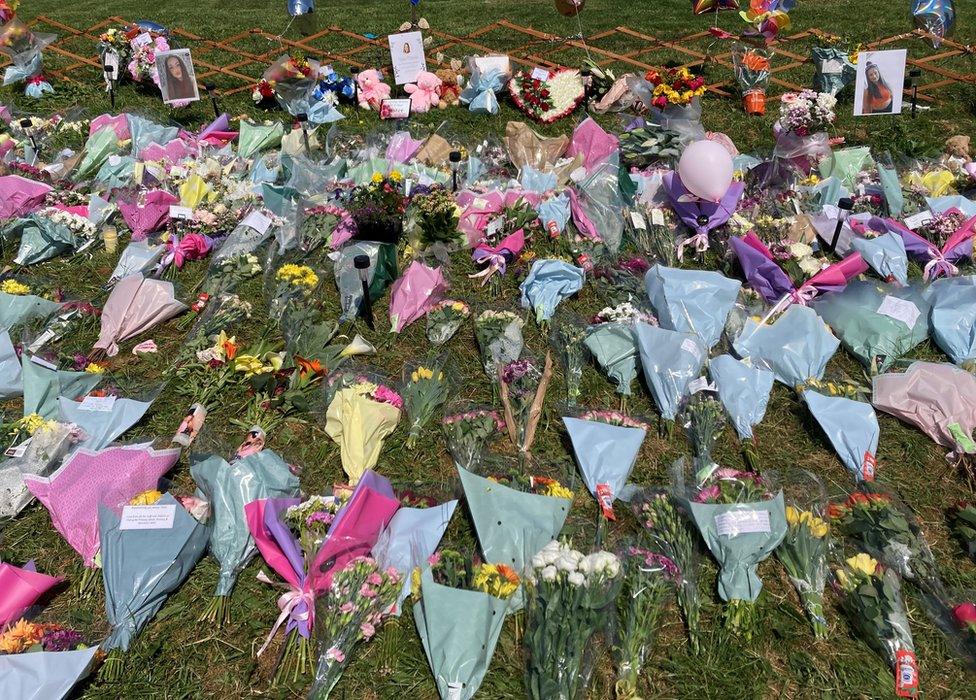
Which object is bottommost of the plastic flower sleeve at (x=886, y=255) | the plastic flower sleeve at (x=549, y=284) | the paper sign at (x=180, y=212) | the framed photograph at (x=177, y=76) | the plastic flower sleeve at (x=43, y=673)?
the plastic flower sleeve at (x=886, y=255)

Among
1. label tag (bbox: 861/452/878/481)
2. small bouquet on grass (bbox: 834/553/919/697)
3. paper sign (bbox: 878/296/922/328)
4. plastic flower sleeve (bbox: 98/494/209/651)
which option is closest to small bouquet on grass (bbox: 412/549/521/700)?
plastic flower sleeve (bbox: 98/494/209/651)

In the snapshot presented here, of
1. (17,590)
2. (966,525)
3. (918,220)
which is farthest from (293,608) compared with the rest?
(918,220)

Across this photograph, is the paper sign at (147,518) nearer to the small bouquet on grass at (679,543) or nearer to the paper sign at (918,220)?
the small bouquet on grass at (679,543)

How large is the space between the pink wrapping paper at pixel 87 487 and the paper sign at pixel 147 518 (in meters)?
0.33

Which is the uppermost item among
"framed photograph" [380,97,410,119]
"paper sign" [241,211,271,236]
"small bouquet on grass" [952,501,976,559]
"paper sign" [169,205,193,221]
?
"paper sign" [169,205,193,221]

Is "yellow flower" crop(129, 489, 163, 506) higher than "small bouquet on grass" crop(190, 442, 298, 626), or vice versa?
"yellow flower" crop(129, 489, 163, 506)

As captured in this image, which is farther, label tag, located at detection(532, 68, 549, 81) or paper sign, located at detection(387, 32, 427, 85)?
paper sign, located at detection(387, 32, 427, 85)

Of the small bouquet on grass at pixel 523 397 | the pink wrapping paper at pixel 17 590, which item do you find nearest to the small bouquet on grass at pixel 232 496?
the pink wrapping paper at pixel 17 590

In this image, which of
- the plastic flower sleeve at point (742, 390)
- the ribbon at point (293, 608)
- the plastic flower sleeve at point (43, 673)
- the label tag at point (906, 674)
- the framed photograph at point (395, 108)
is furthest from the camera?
the framed photograph at point (395, 108)

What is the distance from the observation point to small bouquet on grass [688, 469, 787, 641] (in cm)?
318

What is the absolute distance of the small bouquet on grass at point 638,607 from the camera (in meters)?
2.93

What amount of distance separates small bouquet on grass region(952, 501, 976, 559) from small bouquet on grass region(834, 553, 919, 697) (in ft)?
2.05

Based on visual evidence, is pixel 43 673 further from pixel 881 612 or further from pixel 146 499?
pixel 881 612

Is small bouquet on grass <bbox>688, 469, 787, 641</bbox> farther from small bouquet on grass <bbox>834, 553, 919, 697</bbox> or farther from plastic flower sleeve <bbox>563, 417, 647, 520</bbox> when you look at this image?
plastic flower sleeve <bbox>563, 417, 647, 520</bbox>
